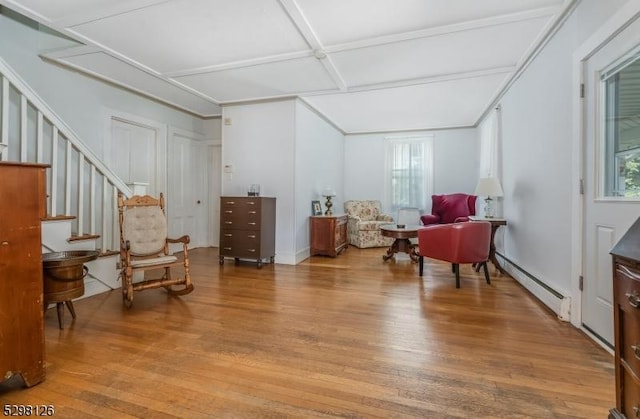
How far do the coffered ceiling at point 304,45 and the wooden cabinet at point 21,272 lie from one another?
1.72 meters

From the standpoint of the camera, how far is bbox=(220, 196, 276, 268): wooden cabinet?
4.23 m

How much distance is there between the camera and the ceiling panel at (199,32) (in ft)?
7.89

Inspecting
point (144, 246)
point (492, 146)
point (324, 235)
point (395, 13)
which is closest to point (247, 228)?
point (324, 235)

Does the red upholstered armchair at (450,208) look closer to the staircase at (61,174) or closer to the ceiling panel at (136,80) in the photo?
the ceiling panel at (136,80)

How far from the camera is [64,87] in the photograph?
360 cm

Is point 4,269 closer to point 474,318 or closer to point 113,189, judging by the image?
point 113,189

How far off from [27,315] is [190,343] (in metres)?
0.90

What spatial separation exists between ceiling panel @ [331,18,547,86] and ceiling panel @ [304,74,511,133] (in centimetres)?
45

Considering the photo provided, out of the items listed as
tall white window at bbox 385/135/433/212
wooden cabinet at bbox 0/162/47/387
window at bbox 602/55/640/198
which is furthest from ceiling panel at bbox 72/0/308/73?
tall white window at bbox 385/135/433/212

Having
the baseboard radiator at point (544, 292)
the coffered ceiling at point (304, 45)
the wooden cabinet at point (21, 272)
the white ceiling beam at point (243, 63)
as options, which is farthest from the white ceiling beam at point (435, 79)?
the wooden cabinet at point (21, 272)

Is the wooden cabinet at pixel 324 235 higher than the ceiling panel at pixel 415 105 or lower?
lower

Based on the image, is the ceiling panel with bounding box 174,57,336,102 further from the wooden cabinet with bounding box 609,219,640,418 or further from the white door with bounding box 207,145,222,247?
the wooden cabinet with bounding box 609,219,640,418

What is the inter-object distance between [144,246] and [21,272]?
1.58m

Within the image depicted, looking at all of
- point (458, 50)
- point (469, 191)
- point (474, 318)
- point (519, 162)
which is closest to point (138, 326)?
point (474, 318)
